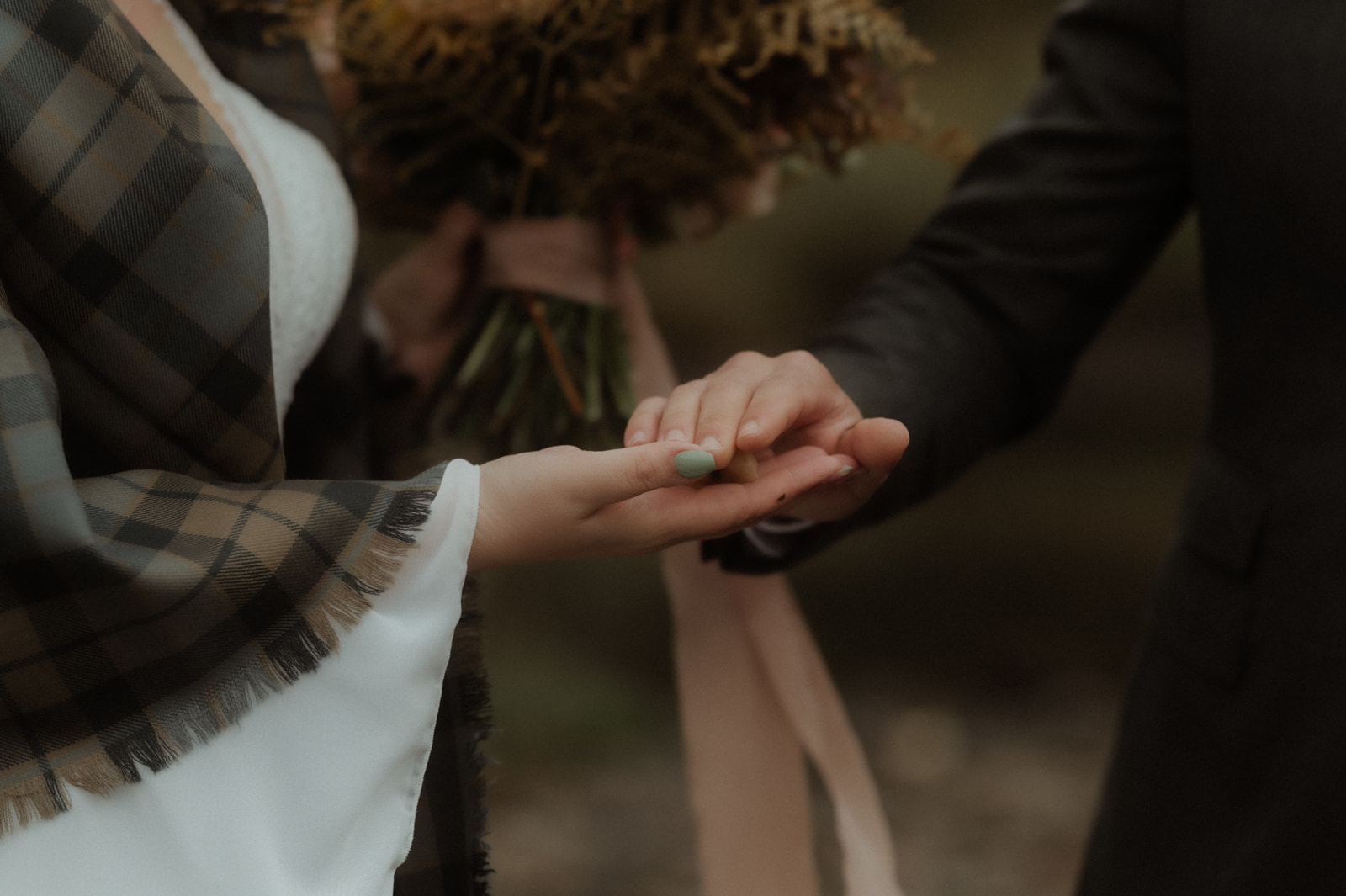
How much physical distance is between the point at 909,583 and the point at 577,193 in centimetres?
95

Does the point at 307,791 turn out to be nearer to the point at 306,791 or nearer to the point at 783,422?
the point at 306,791

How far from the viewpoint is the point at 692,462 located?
1.11 ft

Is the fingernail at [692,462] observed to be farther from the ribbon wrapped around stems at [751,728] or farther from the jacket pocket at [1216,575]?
the jacket pocket at [1216,575]

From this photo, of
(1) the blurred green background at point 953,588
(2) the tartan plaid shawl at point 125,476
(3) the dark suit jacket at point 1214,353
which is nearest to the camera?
(2) the tartan plaid shawl at point 125,476

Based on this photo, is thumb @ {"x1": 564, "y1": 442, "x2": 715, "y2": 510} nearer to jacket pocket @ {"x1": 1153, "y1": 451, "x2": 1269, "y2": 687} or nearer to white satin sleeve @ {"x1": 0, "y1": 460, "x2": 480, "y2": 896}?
white satin sleeve @ {"x1": 0, "y1": 460, "x2": 480, "y2": 896}

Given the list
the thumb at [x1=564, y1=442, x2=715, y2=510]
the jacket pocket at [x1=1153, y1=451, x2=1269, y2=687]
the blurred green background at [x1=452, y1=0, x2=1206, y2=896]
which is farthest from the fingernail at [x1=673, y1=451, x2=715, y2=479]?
the blurred green background at [x1=452, y1=0, x2=1206, y2=896]

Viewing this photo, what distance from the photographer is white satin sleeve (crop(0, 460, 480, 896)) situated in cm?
33

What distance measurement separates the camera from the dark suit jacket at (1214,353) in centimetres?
50

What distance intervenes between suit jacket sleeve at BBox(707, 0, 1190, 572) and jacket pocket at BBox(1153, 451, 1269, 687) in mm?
133

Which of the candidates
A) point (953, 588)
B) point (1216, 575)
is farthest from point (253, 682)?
point (953, 588)

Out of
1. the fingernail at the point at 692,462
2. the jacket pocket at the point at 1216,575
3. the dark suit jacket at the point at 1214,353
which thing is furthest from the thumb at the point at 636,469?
the jacket pocket at the point at 1216,575

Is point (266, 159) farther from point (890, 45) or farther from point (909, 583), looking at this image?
point (909, 583)

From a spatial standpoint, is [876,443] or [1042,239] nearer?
[876,443]

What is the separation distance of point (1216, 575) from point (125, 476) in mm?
601
